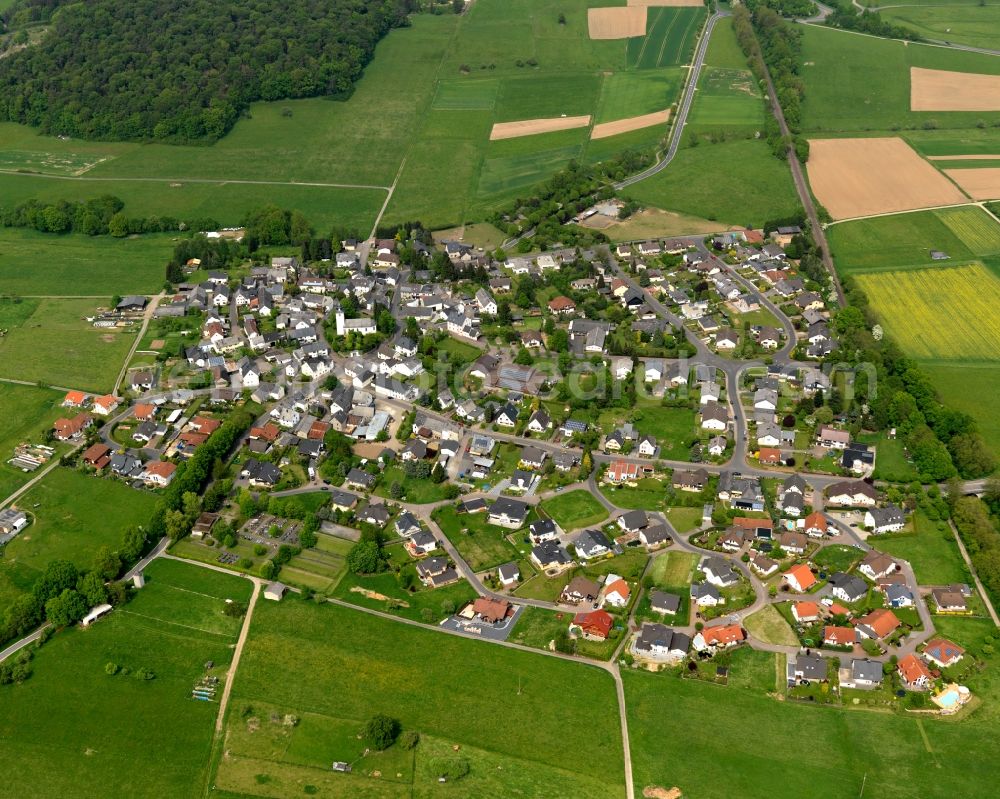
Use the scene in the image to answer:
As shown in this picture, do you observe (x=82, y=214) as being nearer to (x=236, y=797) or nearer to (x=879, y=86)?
(x=236, y=797)

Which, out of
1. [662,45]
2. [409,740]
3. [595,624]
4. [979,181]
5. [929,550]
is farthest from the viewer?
[662,45]

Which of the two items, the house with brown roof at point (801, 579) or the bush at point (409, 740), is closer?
the bush at point (409, 740)

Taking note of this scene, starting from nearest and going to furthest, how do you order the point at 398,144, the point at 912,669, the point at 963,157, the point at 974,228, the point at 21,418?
the point at 912,669
the point at 21,418
the point at 974,228
the point at 963,157
the point at 398,144

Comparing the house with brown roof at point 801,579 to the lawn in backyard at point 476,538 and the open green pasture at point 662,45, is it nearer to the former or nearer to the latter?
the lawn in backyard at point 476,538

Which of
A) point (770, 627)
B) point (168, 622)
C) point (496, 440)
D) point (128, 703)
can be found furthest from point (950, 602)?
point (128, 703)

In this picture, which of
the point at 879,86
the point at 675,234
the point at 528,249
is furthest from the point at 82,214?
the point at 879,86

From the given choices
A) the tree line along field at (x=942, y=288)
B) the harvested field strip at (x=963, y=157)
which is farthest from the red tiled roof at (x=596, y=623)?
the harvested field strip at (x=963, y=157)

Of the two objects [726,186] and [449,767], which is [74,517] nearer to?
[449,767]
